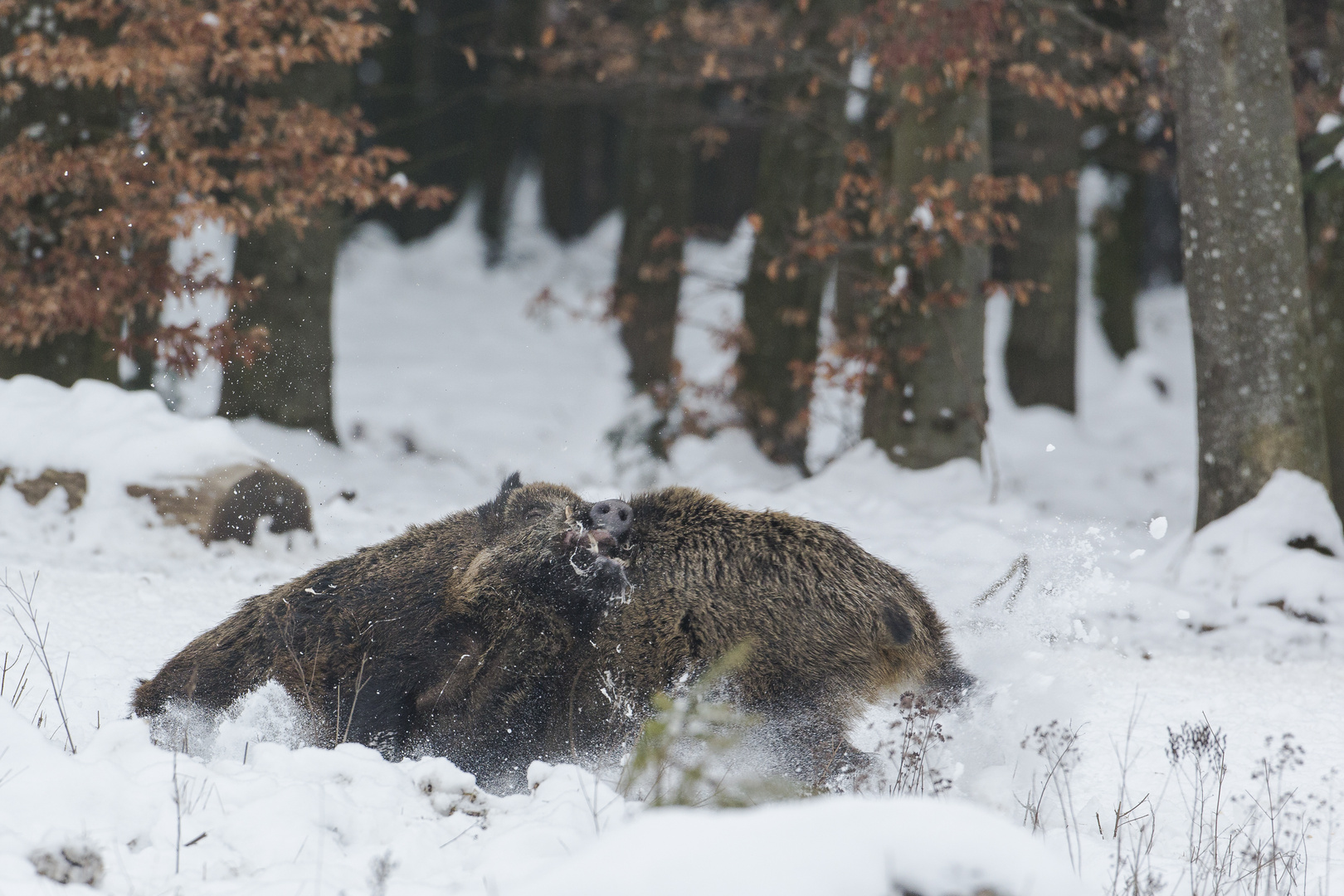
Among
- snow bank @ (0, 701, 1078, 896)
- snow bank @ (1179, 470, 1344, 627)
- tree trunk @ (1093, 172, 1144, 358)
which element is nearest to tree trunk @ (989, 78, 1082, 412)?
tree trunk @ (1093, 172, 1144, 358)

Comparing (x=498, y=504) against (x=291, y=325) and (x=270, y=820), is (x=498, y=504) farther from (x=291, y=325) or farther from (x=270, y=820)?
(x=291, y=325)

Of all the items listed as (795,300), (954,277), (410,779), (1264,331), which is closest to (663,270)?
(795,300)

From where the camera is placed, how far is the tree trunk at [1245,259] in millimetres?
7586

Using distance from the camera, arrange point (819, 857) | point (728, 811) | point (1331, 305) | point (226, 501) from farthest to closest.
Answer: point (1331, 305) → point (226, 501) → point (728, 811) → point (819, 857)

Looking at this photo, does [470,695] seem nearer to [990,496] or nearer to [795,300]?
[990,496]

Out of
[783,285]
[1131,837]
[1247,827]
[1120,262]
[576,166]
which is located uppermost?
[576,166]

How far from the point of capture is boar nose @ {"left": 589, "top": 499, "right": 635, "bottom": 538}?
4449 mm

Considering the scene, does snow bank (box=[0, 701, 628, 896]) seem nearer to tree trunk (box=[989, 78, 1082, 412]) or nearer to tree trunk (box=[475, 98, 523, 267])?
tree trunk (box=[989, 78, 1082, 412])

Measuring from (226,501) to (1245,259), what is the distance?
642 centimetres

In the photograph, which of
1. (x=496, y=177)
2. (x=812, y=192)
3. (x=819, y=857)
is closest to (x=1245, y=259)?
(x=812, y=192)

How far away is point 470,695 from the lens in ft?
14.5

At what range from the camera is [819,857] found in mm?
2271

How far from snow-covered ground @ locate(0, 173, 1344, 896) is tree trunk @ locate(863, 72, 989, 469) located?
29cm


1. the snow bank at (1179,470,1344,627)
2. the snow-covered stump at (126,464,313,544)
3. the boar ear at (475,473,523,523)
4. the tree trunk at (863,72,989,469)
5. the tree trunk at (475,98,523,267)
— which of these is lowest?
the snow bank at (1179,470,1344,627)
